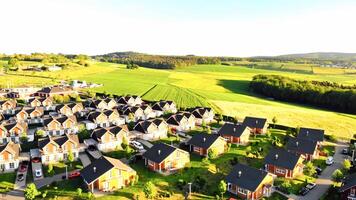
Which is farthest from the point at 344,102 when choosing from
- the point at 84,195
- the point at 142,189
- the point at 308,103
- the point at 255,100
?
the point at 84,195

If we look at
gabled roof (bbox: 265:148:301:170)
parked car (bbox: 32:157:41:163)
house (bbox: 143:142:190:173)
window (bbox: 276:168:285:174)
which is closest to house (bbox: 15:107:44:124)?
parked car (bbox: 32:157:41:163)

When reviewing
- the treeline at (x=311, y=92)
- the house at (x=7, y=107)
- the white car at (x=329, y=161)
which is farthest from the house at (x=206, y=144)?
the treeline at (x=311, y=92)

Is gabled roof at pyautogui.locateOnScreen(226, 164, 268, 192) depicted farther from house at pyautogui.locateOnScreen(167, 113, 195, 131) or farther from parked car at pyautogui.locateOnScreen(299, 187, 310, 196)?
house at pyautogui.locateOnScreen(167, 113, 195, 131)

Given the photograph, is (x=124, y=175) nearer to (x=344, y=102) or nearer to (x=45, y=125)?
(x=45, y=125)

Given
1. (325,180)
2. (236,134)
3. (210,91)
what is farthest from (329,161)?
(210,91)

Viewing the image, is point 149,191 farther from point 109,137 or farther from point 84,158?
point 109,137
